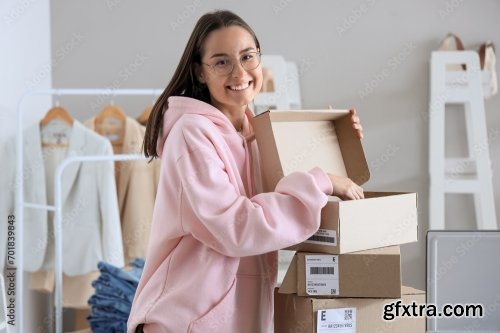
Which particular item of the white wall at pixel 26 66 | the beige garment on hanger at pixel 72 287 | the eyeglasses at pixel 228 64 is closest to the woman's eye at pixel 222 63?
the eyeglasses at pixel 228 64

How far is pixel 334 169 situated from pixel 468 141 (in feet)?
5.85

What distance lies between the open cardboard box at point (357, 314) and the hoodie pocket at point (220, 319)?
0.40 feet

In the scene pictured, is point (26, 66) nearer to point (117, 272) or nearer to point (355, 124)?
point (117, 272)

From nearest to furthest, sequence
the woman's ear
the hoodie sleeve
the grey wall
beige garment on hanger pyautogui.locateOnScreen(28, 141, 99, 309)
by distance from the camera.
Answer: the hoodie sleeve → the woman's ear → beige garment on hanger pyautogui.locateOnScreen(28, 141, 99, 309) → the grey wall

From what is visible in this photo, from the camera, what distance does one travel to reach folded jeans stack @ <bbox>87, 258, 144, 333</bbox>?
253cm

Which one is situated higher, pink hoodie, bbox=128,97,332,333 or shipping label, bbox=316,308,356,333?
pink hoodie, bbox=128,97,332,333

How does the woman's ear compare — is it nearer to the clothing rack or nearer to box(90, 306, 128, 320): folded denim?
the clothing rack

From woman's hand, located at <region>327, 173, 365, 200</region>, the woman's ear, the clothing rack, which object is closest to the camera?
woman's hand, located at <region>327, 173, 365, 200</region>

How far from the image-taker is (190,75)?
1.54 metres

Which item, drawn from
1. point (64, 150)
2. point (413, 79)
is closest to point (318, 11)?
point (413, 79)
